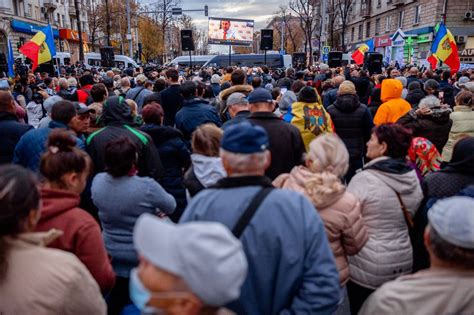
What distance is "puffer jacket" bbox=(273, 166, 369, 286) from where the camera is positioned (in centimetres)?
244

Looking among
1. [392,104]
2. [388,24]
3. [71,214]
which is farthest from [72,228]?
[388,24]

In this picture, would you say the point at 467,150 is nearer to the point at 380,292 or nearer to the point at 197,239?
the point at 380,292

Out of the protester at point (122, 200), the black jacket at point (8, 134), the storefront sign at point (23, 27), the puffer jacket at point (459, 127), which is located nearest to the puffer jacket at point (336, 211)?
the protester at point (122, 200)

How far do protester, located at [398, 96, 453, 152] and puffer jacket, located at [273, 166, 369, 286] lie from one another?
2.78 metres

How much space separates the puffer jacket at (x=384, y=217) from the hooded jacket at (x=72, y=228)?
5.76ft

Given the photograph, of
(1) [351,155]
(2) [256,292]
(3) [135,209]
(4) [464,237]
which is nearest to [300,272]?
(2) [256,292]

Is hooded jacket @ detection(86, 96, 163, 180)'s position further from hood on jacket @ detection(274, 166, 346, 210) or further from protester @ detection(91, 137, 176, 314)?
hood on jacket @ detection(274, 166, 346, 210)

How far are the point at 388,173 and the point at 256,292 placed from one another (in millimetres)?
1392

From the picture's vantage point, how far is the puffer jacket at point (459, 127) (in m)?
4.98

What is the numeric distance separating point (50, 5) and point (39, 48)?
154 feet

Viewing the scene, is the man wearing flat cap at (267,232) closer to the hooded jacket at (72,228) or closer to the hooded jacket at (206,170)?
the hooded jacket at (72,228)

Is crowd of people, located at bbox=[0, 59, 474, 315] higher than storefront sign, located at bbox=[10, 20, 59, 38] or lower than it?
lower

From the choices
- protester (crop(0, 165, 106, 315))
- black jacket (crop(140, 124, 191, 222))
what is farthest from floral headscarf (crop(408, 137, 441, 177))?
protester (crop(0, 165, 106, 315))

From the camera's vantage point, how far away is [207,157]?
358cm
